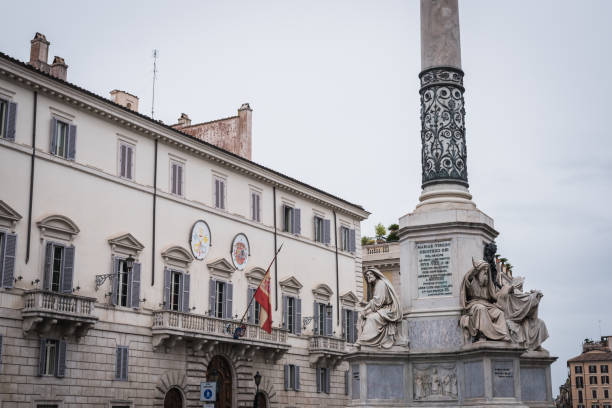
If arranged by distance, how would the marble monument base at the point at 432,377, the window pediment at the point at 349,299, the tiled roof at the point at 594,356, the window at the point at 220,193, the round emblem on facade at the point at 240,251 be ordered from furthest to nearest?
the tiled roof at the point at 594,356 < the window pediment at the point at 349,299 < the round emblem on facade at the point at 240,251 < the window at the point at 220,193 < the marble monument base at the point at 432,377

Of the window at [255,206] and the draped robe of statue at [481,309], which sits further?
the window at [255,206]

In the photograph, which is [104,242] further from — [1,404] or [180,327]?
[1,404]

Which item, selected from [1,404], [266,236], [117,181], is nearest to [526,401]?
[1,404]

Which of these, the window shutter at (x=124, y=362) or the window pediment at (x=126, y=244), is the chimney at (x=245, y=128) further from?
the window shutter at (x=124, y=362)

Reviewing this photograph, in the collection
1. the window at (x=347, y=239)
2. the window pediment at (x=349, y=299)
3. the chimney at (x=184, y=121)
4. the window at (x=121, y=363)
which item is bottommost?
the window at (x=121, y=363)

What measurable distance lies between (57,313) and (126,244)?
545 centimetres

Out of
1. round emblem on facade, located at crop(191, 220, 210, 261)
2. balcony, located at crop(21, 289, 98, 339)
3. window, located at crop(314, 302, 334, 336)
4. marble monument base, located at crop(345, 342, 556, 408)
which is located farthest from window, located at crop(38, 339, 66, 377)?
window, located at crop(314, 302, 334, 336)

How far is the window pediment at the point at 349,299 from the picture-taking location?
167 ft

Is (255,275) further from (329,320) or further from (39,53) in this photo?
(39,53)

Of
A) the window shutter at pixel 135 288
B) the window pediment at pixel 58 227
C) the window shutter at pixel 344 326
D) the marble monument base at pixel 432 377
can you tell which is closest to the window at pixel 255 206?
the window shutter at pixel 344 326

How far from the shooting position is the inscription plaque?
65.7 feet

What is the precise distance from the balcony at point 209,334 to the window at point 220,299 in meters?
0.71

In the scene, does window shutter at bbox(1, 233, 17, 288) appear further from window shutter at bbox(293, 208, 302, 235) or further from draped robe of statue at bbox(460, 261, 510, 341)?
window shutter at bbox(293, 208, 302, 235)

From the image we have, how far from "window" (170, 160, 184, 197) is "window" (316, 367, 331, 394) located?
14.2 m
